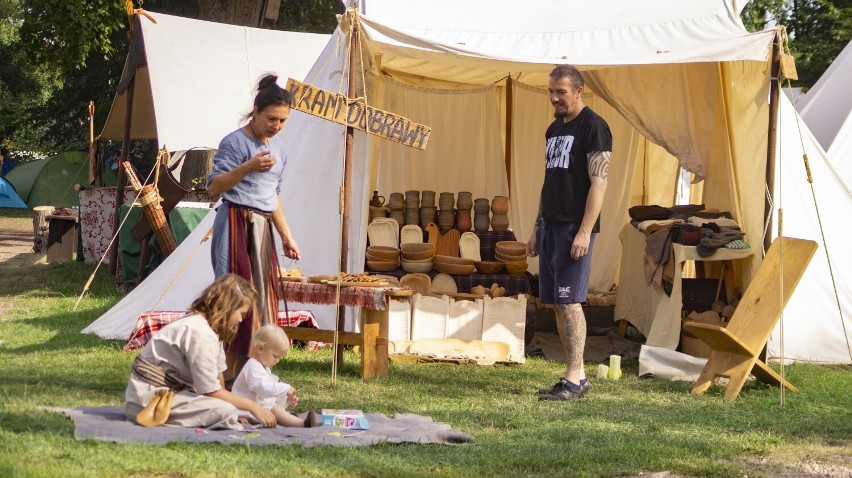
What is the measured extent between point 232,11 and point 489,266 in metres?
6.87

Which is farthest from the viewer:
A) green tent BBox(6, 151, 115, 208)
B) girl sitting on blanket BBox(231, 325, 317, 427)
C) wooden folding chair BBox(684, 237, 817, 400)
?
green tent BBox(6, 151, 115, 208)

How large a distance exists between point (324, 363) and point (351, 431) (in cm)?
209

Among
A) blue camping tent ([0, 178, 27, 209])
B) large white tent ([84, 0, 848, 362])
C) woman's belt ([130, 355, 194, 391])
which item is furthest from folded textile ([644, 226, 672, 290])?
blue camping tent ([0, 178, 27, 209])

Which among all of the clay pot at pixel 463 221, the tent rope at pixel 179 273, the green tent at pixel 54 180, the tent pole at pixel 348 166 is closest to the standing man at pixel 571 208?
the tent pole at pixel 348 166

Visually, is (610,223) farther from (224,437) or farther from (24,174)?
(24,174)

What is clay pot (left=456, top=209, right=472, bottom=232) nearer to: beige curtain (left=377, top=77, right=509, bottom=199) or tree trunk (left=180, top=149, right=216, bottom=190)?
beige curtain (left=377, top=77, right=509, bottom=199)

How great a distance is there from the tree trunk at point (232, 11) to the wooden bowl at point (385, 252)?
666 centimetres

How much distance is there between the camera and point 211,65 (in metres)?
9.80

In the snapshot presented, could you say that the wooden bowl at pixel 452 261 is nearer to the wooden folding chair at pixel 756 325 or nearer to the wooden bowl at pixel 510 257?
the wooden bowl at pixel 510 257

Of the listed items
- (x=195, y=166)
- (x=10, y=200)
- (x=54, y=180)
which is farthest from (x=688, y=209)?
(x=10, y=200)

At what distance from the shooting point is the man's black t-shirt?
5.31m

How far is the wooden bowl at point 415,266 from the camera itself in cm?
718

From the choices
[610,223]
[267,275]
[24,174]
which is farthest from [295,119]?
[24,174]

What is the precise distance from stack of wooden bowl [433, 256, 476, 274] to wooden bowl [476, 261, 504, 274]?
0.23ft
